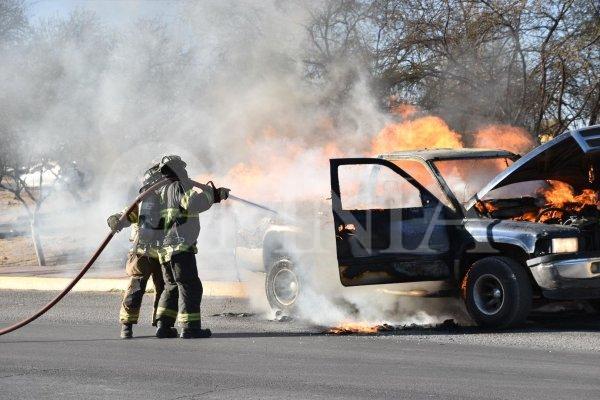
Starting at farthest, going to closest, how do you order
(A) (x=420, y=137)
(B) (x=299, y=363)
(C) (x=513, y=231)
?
(A) (x=420, y=137)
(C) (x=513, y=231)
(B) (x=299, y=363)

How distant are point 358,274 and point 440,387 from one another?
3.03m

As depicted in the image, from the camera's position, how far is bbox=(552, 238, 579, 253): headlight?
9.18 metres

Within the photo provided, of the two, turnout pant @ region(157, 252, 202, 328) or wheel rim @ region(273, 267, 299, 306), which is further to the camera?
wheel rim @ region(273, 267, 299, 306)

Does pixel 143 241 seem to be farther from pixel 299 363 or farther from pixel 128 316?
pixel 299 363

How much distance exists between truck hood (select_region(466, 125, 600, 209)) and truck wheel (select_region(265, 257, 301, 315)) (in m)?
2.08

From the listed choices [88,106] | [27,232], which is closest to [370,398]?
[88,106]

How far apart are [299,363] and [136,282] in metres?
2.58

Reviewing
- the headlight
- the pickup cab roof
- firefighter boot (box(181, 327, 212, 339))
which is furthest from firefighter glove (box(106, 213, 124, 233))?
the headlight

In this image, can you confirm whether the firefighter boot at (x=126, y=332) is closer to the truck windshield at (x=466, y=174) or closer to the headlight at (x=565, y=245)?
the truck windshield at (x=466, y=174)

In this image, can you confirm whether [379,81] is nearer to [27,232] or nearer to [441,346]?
[441,346]

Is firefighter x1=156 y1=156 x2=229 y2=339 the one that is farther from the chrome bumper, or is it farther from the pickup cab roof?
the chrome bumper

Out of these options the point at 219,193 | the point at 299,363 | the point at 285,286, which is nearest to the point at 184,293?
the point at 219,193

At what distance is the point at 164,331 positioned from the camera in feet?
31.6

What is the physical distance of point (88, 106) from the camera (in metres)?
19.0
